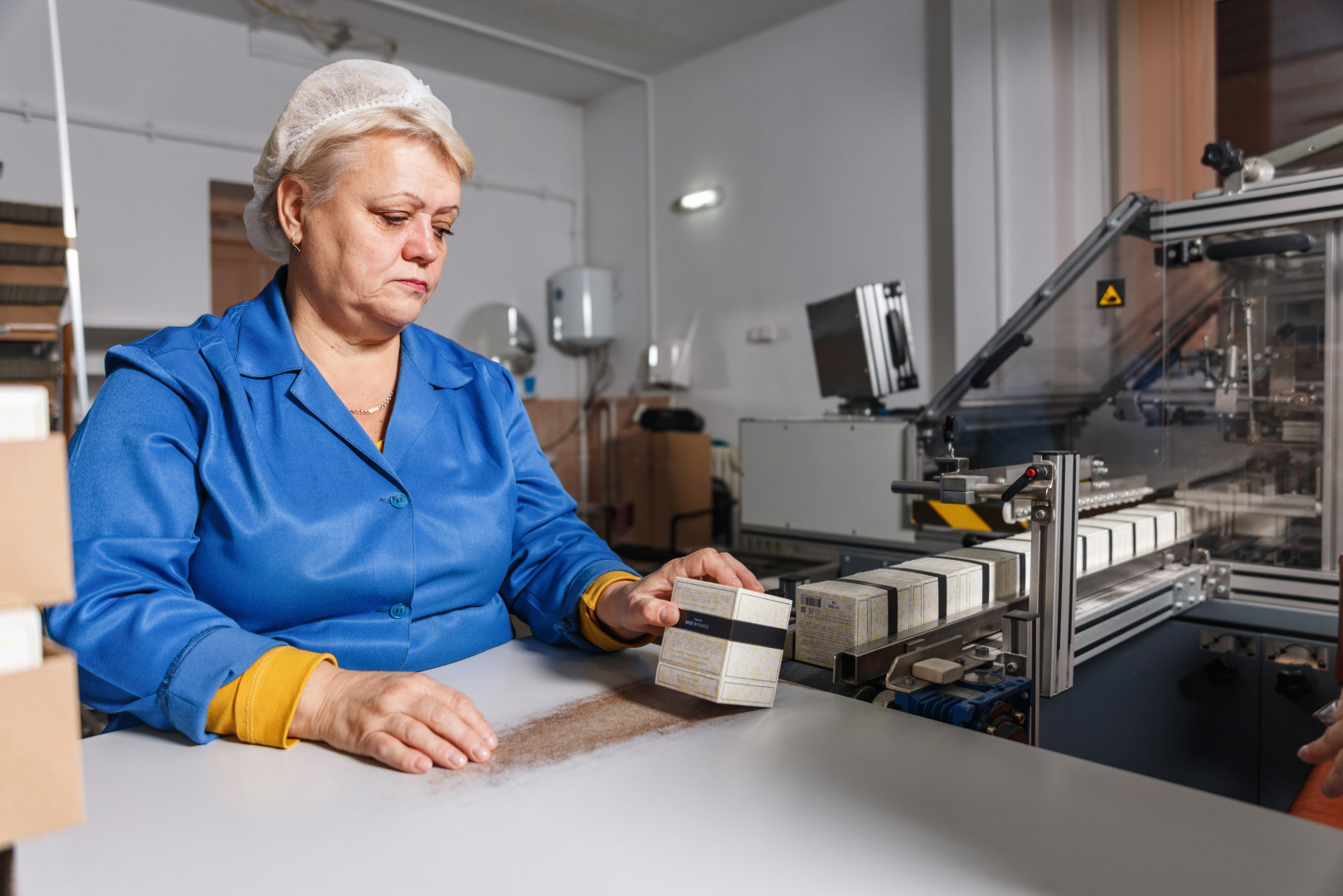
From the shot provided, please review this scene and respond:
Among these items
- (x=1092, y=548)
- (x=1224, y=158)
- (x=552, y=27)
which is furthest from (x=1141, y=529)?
(x=552, y=27)

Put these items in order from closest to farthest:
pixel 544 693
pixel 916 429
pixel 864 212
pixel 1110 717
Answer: pixel 544 693
pixel 1110 717
pixel 916 429
pixel 864 212

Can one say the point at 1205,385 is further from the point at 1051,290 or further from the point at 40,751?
the point at 40,751

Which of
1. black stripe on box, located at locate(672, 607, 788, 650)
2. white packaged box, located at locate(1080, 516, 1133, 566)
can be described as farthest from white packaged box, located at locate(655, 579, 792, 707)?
white packaged box, located at locate(1080, 516, 1133, 566)

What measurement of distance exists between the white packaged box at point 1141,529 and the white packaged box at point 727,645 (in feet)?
3.27

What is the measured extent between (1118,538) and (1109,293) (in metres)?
0.71

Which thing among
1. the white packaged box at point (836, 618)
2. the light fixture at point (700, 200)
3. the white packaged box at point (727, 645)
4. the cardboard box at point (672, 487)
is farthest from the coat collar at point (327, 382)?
the light fixture at point (700, 200)

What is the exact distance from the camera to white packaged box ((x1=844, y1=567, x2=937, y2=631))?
1015 millimetres

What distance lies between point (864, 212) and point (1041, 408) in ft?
7.65

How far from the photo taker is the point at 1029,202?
344 centimetres

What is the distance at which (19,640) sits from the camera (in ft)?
1.12

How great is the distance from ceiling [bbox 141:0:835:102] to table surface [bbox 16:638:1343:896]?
13.7 feet

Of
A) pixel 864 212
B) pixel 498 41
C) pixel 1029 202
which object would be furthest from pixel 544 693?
pixel 498 41

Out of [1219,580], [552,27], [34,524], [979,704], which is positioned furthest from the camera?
[552,27]

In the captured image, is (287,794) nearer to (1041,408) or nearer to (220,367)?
(220,367)
